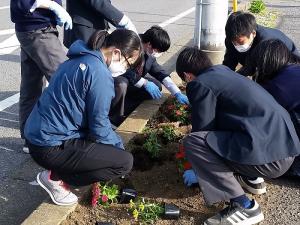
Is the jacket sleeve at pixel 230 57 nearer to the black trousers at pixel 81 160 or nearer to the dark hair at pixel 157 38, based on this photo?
the dark hair at pixel 157 38

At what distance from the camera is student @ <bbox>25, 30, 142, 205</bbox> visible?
8.06 ft

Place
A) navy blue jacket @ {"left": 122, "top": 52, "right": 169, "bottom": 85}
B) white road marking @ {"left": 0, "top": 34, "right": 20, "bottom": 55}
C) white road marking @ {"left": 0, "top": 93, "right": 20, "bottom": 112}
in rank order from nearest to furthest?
navy blue jacket @ {"left": 122, "top": 52, "right": 169, "bottom": 85}
white road marking @ {"left": 0, "top": 93, "right": 20, "bottom": 112}
white road marking @ {"left": 0, "top": 34, "right": 20, "bottom": 55}

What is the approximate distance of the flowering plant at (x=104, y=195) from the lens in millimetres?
2697

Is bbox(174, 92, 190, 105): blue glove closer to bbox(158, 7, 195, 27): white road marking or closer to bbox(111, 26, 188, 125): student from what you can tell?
bbox(111, 26, 188, 125): student

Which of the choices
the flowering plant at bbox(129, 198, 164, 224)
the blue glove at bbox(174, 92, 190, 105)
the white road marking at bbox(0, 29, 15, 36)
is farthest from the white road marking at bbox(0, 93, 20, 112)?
the white road marking at bbox(0, 29, 15, 36)

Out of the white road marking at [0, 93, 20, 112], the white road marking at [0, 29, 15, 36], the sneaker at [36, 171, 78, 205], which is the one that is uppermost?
the sneaker at [36, 171, 78, 205]

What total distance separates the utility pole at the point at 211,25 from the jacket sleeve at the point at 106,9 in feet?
5.20

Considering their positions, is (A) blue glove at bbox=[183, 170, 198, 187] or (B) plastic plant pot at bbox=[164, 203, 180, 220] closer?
(B) plastic plant pot at bbox=[164, 203, 180, 220]

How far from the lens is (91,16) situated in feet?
12.1

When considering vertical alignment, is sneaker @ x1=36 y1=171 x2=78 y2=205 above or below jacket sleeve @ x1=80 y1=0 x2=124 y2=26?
below

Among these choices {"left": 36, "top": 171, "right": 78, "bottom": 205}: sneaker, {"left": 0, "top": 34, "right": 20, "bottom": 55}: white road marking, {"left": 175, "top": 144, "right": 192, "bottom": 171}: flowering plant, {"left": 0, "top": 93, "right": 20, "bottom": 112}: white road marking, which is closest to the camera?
{"left": 36, "top": 171, "right": 78, "bottom": 205}: sneaker

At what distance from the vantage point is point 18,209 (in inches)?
114

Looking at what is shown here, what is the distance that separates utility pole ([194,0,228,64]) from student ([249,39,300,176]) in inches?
83.7

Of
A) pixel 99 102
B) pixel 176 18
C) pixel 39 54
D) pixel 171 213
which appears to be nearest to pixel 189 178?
pixel 171 213
